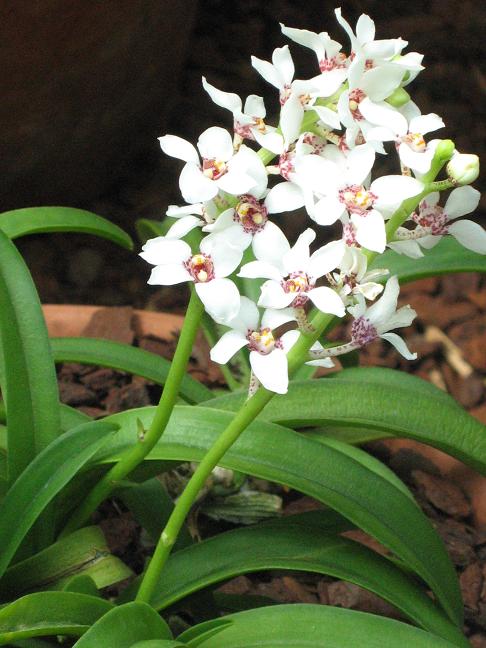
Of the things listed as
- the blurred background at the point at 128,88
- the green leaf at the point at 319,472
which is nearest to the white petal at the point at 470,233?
the green leaf at the point at 319,472

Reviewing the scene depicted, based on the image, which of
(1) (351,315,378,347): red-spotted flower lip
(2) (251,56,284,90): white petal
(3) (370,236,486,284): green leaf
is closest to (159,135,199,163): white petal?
(2) (251,56,284,90): white petal

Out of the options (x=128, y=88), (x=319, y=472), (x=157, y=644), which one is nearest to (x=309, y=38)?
(x=319, y=472)

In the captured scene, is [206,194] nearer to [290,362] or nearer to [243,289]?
[290,362]

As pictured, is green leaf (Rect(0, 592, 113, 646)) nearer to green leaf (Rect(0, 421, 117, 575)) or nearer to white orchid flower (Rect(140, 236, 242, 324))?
green leaf (Rect(0, 421, 117, 575))

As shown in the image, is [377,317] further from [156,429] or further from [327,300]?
[156,429]

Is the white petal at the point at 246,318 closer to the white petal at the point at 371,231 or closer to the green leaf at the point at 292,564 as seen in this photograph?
the white petal at the point at 371,231

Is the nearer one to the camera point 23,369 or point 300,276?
point 300,276
